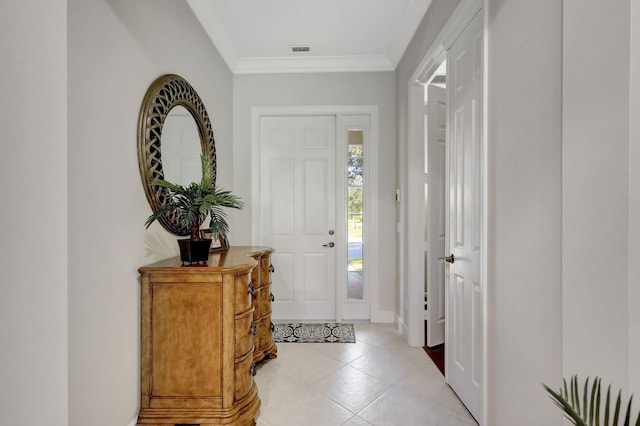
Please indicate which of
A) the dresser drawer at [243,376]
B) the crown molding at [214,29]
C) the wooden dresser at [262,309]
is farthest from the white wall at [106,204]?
the wooden dresser at [262,309]

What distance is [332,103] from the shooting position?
355 cm

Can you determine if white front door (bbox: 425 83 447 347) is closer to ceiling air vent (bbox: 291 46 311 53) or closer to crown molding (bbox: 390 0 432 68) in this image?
crown molding (bbox: 390 0 432 68)

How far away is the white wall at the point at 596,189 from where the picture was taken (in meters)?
0.85

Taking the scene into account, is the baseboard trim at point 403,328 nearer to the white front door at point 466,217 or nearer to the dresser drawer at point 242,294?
the white front door at point 466,217

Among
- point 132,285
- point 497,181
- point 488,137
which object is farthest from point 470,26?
point 132,285

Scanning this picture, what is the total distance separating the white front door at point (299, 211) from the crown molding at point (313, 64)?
50 cm

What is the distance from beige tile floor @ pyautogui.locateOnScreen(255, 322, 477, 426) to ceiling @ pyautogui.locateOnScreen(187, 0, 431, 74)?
8.91 ft

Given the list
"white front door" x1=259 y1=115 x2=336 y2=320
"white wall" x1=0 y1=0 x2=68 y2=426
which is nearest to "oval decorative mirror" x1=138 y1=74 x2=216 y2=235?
"white wall" x1=0 y1=0 x2=68 y2=426

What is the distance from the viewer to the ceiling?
2.59m

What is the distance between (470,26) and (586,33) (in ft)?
3.49

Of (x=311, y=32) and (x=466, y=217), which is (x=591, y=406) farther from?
(x=311, y=32)

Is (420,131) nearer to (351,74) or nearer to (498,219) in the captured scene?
(351,74)

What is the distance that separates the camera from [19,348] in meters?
0.69

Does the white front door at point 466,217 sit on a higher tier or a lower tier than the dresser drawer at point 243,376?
higher
